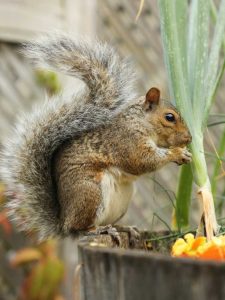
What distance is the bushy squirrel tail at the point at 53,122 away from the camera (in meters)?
1.60

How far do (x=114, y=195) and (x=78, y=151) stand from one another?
134 mm

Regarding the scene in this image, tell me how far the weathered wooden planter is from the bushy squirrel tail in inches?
28.5

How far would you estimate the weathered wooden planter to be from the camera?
0.72 metres

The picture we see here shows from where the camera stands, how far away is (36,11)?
3.29 metres

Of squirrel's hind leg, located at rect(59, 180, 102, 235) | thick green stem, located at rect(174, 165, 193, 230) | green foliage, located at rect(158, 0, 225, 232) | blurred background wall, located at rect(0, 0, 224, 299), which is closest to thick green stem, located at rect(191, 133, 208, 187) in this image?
green foliage, located at rect(158, 0, 225, 232)

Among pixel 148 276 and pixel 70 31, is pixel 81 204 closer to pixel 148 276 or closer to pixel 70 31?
pixel 148 276

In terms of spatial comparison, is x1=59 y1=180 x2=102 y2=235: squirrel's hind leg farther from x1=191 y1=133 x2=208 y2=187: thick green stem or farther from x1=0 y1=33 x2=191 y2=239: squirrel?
x1=191 y1=133 x2=208 y2=187: thick green stem

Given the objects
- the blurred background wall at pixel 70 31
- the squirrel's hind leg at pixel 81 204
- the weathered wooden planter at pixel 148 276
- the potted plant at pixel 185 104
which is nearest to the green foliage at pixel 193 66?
the potted plant at pixel 185 104

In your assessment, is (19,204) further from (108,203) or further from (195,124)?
(195,124)

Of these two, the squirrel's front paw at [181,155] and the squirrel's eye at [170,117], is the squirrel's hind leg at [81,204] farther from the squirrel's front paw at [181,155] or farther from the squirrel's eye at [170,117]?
the squirrel's eye at [170,117]

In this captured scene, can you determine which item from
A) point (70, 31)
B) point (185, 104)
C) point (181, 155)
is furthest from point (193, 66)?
point (70, 31)

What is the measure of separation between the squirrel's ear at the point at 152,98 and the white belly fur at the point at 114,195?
213 millimetres

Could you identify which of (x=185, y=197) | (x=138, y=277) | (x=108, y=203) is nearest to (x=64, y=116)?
(x=108, y=203)

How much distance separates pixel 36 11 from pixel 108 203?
75.0 inches
